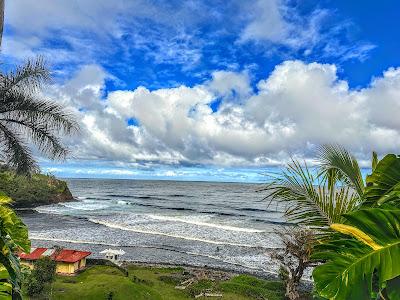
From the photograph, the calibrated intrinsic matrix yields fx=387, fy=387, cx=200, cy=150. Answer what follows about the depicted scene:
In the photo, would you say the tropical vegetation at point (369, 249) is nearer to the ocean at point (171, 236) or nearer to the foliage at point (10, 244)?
the foliage at point (10, 244)

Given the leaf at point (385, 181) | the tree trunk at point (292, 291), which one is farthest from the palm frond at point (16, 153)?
the tree trunk at point (292, 291)

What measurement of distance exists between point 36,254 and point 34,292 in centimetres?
832

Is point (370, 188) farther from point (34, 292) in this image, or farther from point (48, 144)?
point (34, 292)

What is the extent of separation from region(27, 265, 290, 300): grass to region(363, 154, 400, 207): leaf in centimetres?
1930

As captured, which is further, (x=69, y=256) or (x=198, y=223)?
(x=198, y=223)

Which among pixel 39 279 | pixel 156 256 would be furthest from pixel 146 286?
pixel 156 256

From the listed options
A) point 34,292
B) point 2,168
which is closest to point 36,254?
point 34,292

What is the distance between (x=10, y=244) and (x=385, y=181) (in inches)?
171

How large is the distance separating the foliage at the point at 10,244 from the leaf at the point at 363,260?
314cm

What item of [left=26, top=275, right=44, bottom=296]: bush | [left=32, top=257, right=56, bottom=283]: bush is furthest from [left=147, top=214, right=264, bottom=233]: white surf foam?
[left=26, top=275, right=44, bottom=296]: bush

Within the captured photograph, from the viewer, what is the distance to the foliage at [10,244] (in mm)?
4098

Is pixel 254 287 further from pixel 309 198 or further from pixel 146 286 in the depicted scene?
pixel 309 198

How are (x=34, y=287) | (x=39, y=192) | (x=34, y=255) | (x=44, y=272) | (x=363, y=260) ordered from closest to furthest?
(x=363, y=260) → (x=34, y=287) → (x=44, y=272) → (x=34, y=255) → (x=39, y=192)

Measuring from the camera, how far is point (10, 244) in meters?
4.62
